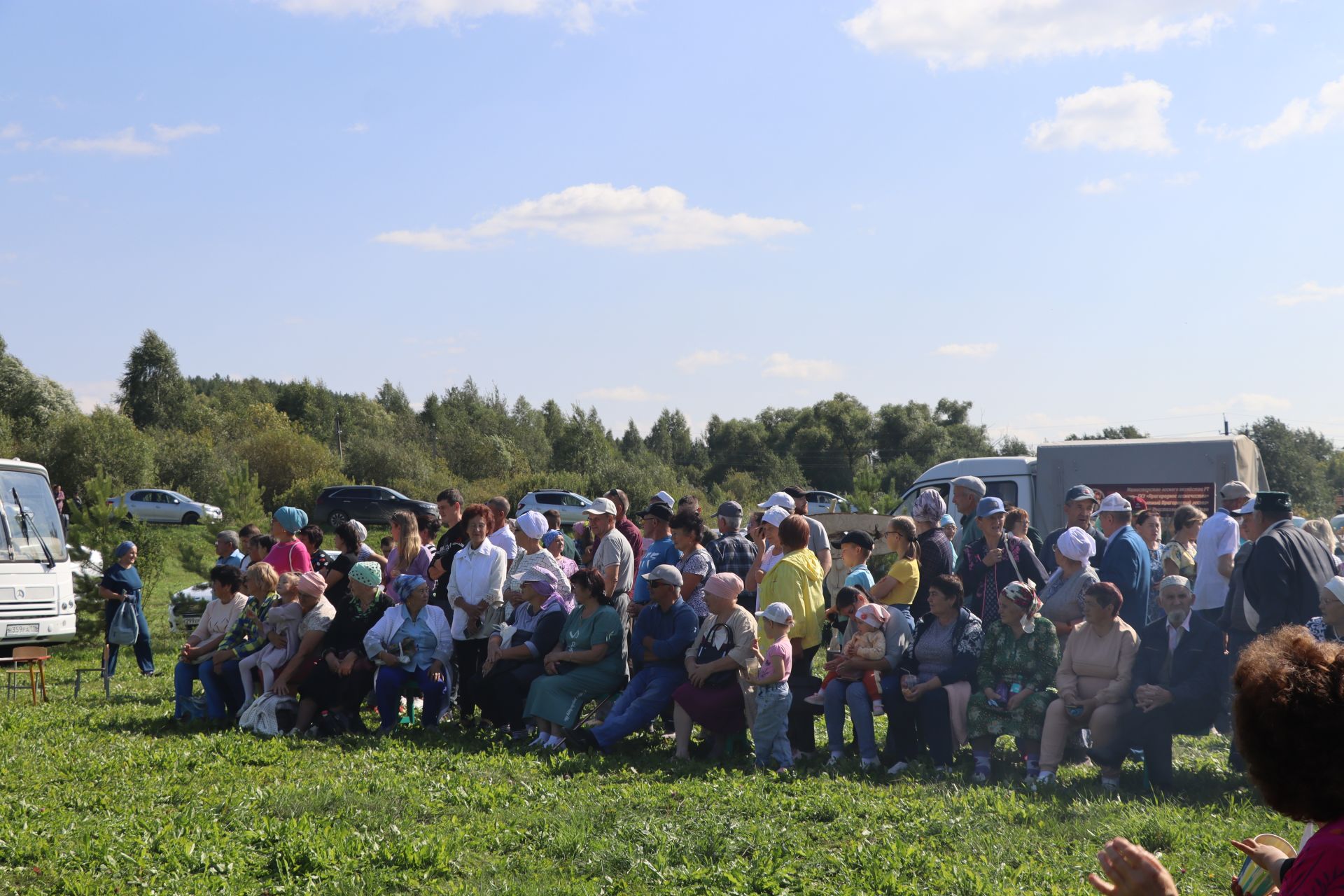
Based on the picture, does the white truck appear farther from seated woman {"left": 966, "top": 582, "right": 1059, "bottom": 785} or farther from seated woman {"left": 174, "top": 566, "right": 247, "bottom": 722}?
seated woman {"left": 174, "top": 566, "right": 247, "bottom": 722}

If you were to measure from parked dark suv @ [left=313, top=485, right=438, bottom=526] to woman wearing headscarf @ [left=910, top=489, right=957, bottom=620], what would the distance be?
31264 millimetres

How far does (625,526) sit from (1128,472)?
8317 mm

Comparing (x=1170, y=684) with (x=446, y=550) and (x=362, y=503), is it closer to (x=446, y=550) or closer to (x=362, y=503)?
(x=446, y=550)

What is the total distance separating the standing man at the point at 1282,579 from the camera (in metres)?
7.17

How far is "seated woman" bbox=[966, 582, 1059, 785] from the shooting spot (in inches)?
295

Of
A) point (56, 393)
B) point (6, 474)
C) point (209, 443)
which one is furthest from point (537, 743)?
point (56, 393)

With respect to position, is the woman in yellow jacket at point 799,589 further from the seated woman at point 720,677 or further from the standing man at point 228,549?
the standing man at point 228,549

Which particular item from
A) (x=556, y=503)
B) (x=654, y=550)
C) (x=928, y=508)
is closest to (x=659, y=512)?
(x=654, y=550)

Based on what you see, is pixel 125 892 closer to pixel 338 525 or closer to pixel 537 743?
pixel 537 743

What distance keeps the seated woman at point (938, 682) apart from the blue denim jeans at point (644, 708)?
66.0 inches

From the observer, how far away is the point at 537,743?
8.70 metres

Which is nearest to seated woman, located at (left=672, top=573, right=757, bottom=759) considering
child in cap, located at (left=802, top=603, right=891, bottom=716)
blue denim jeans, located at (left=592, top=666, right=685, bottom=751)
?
blue denim jeans, located at (left=592, top=666, right=685, bottom=751)

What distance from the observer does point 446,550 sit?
407 inches

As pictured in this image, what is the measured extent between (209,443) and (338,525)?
48.1 meters
